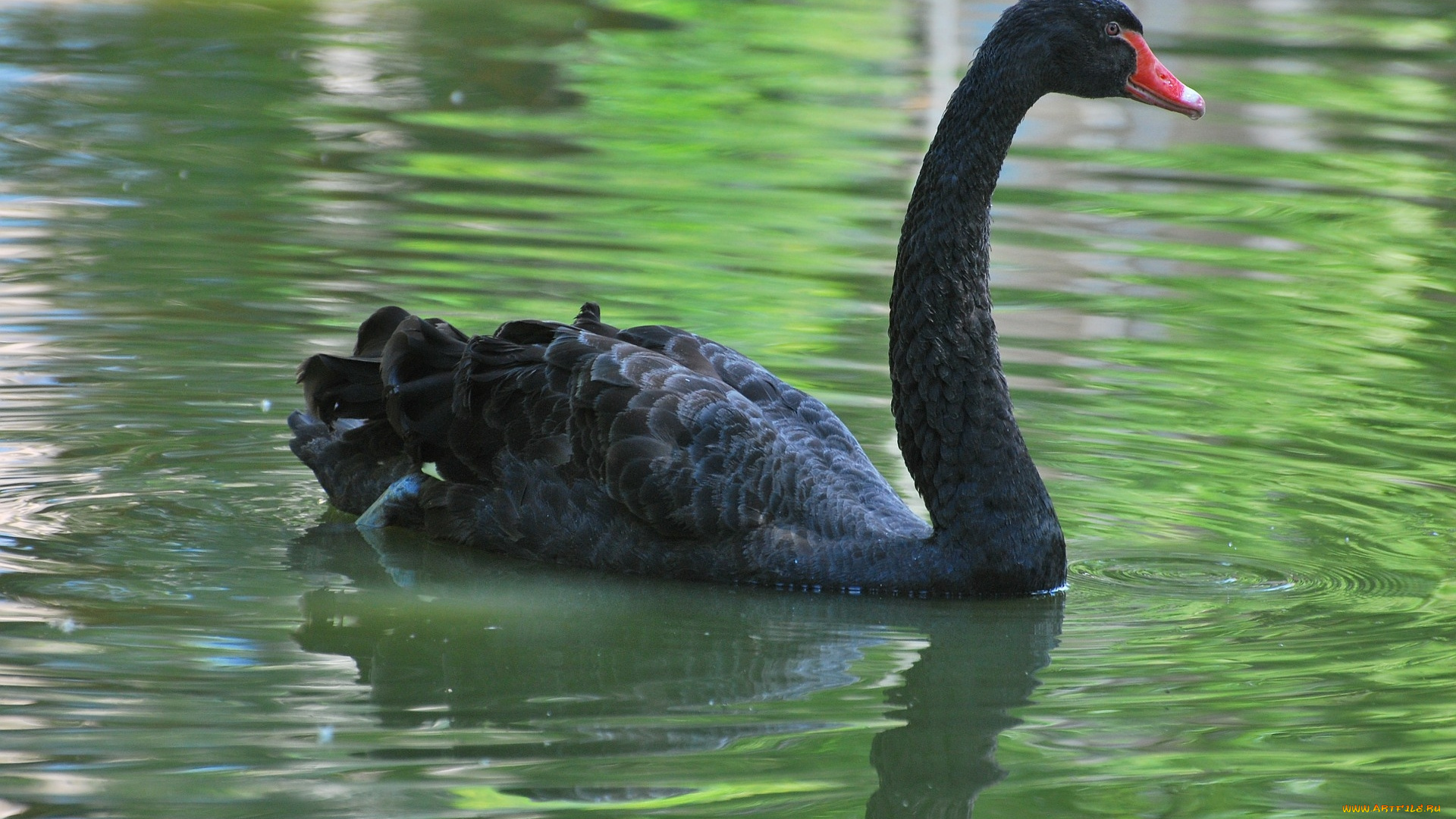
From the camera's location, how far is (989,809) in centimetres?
467

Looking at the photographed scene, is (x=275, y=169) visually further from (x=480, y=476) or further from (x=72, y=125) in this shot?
(x=480, y=476)

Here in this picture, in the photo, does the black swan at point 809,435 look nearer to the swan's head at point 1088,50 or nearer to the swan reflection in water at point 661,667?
the swan's head at point 1088,50

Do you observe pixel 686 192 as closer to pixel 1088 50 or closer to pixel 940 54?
pixel 1088 50

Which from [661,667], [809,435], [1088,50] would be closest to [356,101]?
[809,435]

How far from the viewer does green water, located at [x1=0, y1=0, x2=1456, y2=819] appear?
4.87 meters

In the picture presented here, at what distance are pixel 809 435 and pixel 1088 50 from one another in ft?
5.25

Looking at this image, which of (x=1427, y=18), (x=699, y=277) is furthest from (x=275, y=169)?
(x=1427, y=18)

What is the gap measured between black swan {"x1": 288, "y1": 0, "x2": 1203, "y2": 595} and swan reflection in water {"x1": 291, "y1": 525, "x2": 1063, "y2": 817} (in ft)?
0.43

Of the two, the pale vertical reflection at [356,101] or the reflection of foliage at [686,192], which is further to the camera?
the pale vertical reflection at [356,101]

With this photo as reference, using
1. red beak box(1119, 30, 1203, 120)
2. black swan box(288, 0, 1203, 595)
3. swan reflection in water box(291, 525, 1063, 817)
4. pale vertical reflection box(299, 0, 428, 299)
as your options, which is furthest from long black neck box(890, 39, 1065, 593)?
pale vertical reflection box(299, 0, 428, 299)

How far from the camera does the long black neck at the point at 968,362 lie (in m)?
6.39

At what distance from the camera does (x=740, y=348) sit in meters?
9.59

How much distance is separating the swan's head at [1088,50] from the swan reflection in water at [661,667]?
1.74 metres

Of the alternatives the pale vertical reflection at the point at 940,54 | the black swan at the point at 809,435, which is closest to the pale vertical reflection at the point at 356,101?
the pale vertical reflection at the point at 940,54
